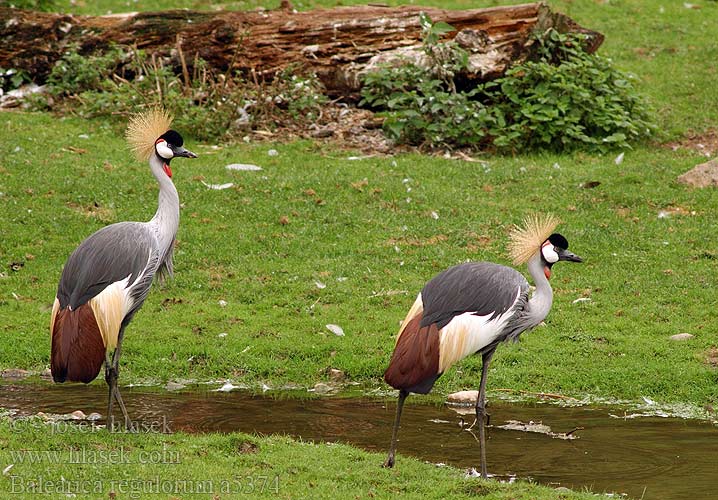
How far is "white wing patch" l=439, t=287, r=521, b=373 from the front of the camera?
7215 mm

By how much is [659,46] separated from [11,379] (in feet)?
48.0

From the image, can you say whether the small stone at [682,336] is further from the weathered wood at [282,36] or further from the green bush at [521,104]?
the weathered wood at [282,36]

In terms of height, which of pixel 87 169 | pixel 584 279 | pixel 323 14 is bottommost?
pixel 584 279

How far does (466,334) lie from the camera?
7340 mm

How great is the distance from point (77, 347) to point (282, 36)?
10255 mm

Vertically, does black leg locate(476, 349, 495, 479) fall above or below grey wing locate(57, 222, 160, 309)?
below

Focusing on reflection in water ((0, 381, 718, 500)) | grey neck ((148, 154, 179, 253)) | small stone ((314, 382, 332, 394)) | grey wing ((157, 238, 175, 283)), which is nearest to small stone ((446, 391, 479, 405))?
reflection in water ((0, 381, 718, 500))

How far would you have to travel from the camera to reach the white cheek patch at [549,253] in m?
8.00

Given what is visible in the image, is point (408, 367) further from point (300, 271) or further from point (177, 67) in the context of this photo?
point (177, 67)

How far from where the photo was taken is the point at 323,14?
16922 mm

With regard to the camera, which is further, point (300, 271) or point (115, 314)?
point (300, 271)

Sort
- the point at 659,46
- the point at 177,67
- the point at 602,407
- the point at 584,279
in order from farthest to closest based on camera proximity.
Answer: the point at 659,46 < the point at 177,67 < the point at 584,279 < the point at 602,407

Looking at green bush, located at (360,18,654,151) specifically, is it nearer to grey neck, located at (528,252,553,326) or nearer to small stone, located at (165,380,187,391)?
small stone, located at (165,380,187,391)

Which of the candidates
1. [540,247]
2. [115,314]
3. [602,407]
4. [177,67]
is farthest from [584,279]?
[177,67]
